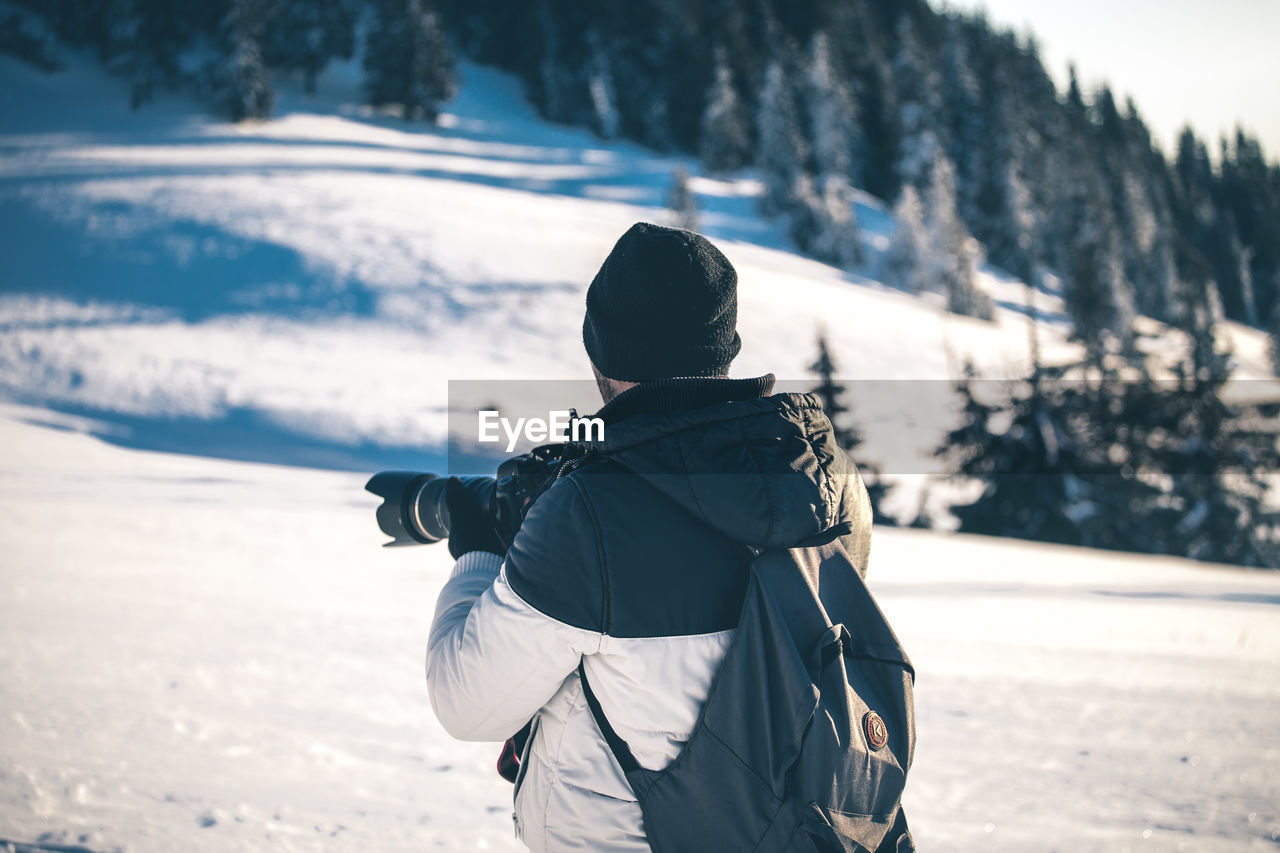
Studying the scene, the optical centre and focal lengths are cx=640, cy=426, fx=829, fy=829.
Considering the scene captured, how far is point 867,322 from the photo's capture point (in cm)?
2314

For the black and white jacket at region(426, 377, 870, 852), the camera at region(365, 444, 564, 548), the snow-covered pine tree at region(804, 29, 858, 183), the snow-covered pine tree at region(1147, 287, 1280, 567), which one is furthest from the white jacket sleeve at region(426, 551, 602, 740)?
the snow-covered pine tree at region(804, 29, 858, 183)

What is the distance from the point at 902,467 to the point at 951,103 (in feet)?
129

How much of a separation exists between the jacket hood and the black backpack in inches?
3.0

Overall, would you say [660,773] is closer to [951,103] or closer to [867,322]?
[867,322]

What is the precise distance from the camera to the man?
1164 mm

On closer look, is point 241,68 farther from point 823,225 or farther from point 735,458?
point 735,458

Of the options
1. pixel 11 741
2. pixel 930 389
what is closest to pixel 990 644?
pixel 11 741

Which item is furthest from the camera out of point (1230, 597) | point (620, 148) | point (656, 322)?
point (620, 148)

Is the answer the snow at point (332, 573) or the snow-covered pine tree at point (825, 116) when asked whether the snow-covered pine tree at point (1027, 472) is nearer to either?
the snow at point (332, 573)

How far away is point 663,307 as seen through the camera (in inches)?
50.1

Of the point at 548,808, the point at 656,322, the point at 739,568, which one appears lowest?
the point at 548,808

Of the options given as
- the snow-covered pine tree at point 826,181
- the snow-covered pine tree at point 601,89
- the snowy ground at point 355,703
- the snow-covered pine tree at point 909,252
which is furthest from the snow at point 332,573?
the snow-covered pine tree at point 601,89

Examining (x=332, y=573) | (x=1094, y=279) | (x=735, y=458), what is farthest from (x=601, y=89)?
(x=735, y=458)

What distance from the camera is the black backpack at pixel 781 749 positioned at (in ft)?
3.82
